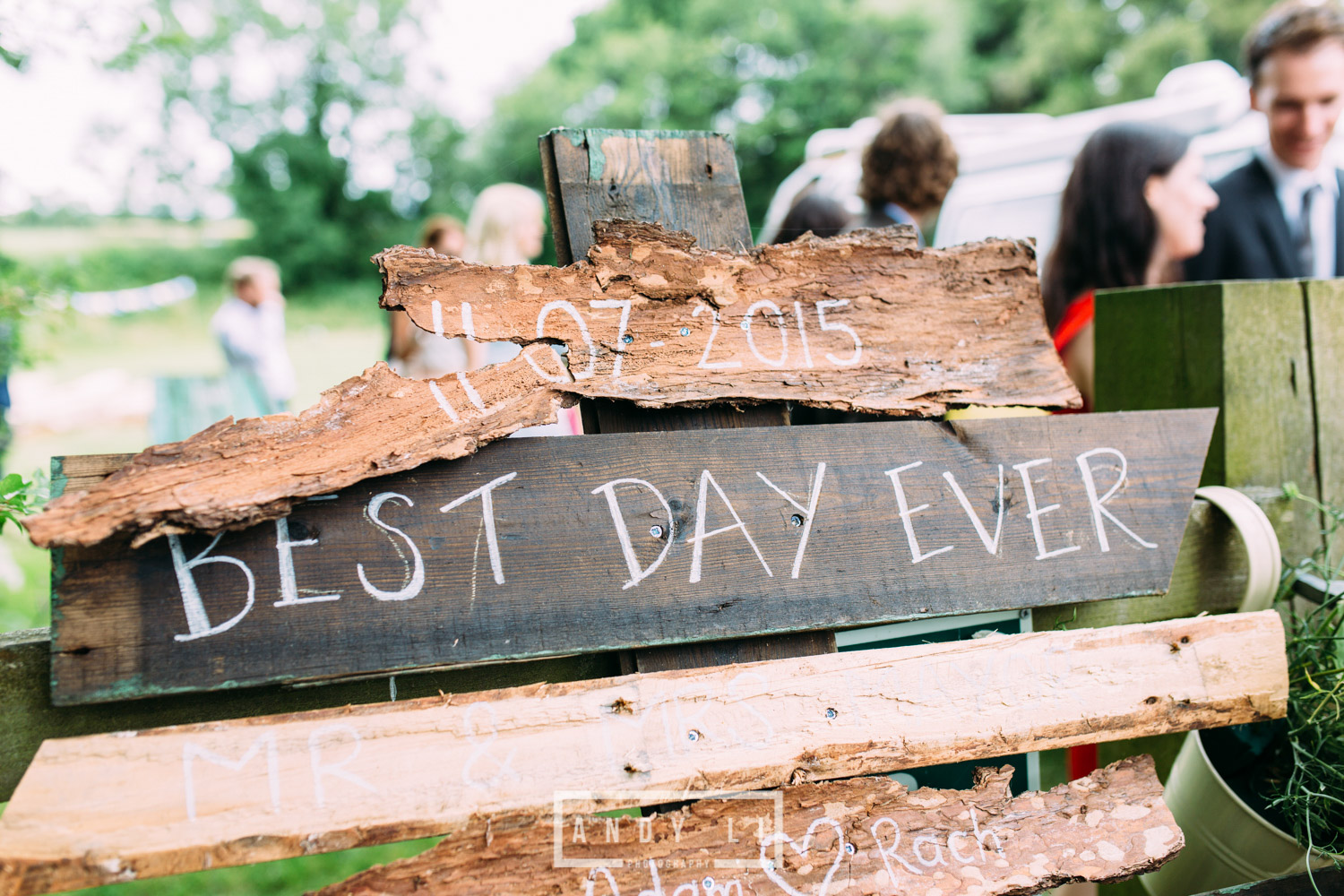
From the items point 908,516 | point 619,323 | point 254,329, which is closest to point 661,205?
point 619,323

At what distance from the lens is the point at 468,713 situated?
102cm

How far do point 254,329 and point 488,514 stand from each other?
22.1 feet

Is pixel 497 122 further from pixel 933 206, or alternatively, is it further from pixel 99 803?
pixel 99 803

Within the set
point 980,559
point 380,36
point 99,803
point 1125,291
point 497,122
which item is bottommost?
point 99,803

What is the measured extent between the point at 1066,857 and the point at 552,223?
3.82 ft

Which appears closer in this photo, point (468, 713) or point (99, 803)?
point (99, 803)

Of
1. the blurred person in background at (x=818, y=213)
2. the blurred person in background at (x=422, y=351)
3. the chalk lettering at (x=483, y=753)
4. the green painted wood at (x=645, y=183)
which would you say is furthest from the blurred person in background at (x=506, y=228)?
the chalk lettering at (x=483, y=753)

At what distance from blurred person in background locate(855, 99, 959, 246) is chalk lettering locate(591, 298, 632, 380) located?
1590 mm

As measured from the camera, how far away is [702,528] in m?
1.15

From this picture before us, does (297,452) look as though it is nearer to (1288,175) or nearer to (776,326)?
(776,326)

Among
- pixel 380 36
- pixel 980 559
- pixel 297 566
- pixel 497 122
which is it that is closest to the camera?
pixel 297 566

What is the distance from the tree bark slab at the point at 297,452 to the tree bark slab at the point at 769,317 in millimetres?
81

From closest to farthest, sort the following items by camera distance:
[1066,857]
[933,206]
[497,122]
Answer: [1066,857] < [933,206] < [497,122]

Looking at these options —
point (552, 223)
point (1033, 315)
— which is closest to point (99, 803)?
point (552, 223)
